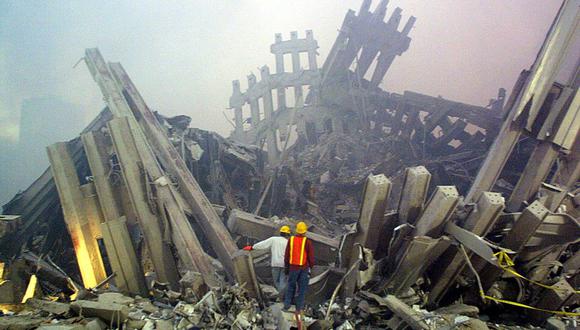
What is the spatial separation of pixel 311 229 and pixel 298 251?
178 cm

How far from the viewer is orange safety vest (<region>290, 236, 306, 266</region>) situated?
15.0 ft

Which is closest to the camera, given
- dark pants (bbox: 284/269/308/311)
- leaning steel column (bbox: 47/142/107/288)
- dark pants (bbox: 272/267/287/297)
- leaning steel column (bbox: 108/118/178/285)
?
dark pants (bbox: 284/269/308/311)

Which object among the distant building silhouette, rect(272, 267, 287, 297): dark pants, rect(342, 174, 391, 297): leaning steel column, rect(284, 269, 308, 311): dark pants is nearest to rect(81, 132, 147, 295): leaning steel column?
rect(272, 267, 287, 297): dark pants

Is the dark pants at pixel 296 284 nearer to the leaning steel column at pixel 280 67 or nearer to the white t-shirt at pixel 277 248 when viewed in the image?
the white t-shirt at pixel 277 248

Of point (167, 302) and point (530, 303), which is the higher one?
point (530, 303)

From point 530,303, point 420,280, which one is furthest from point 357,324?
point 530,303

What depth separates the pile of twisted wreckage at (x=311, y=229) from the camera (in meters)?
4.26

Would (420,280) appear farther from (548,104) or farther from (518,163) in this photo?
(518,163)

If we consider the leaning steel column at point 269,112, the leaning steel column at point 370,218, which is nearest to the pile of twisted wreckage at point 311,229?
the leaning steel column at point 370,218

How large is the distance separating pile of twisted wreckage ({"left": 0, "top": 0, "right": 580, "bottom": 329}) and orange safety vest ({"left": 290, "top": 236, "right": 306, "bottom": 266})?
0.57 m

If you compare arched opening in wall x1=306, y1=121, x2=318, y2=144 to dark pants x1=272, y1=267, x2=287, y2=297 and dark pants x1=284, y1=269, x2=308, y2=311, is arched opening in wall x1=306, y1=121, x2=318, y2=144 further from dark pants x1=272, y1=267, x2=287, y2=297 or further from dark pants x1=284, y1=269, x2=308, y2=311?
dark pants x1=284, y1=269, x2=308, y2=311

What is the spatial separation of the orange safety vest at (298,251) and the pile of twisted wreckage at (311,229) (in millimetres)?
571

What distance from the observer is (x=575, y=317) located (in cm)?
460

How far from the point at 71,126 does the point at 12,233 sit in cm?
2332
